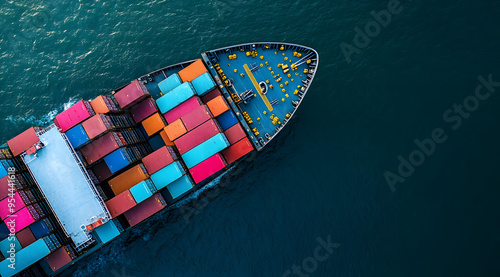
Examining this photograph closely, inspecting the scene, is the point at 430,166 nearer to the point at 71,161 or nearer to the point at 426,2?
the point at 426,2

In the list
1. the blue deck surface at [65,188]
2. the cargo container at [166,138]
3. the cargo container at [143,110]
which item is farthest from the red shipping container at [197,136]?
the blue deck surface at [65,188]

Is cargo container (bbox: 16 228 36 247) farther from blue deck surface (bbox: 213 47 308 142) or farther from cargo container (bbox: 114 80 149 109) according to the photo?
blue deck surface (bbox: 213 47 308 142)

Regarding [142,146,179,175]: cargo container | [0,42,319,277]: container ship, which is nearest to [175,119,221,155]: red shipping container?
[0,42,319,277]: container ship

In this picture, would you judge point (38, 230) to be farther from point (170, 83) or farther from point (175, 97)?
point (170, 83)

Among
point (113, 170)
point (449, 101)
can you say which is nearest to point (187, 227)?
point (113, 170)

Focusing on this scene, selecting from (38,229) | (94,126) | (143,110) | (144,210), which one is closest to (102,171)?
(94,126)

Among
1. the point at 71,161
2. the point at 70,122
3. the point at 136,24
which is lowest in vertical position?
the point at 71,161
